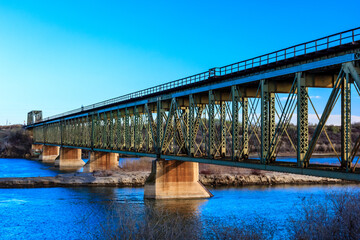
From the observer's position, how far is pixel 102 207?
4009 cm

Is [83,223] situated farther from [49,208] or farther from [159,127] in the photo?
[159,127]

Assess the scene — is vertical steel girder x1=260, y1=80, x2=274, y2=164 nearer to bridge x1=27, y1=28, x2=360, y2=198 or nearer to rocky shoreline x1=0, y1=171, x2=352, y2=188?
bridge x1=27, y1=28, x2=360, y2=198

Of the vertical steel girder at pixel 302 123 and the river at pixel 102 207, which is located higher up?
the vertical steel girder at pixel 302 123

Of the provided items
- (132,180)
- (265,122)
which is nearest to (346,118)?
(265,122)

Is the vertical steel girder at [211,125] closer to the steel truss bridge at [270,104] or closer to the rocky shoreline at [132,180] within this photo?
the steel truss bridge at [270,104]

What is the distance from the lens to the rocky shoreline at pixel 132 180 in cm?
5734

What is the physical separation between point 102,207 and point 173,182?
851 cm

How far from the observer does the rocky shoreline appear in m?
57.3

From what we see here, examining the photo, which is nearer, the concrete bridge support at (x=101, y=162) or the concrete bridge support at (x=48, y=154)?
the concrete bridge support at (x=101, y=162)

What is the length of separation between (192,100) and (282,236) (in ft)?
53.2

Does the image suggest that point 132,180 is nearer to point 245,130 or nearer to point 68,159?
point 245,130

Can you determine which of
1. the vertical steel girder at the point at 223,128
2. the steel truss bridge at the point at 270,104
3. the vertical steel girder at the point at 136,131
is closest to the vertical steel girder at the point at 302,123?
the steel truss bridge at the point at 270,104

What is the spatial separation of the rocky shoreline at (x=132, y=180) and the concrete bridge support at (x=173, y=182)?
12.8 metres

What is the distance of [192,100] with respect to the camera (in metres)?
39.2
